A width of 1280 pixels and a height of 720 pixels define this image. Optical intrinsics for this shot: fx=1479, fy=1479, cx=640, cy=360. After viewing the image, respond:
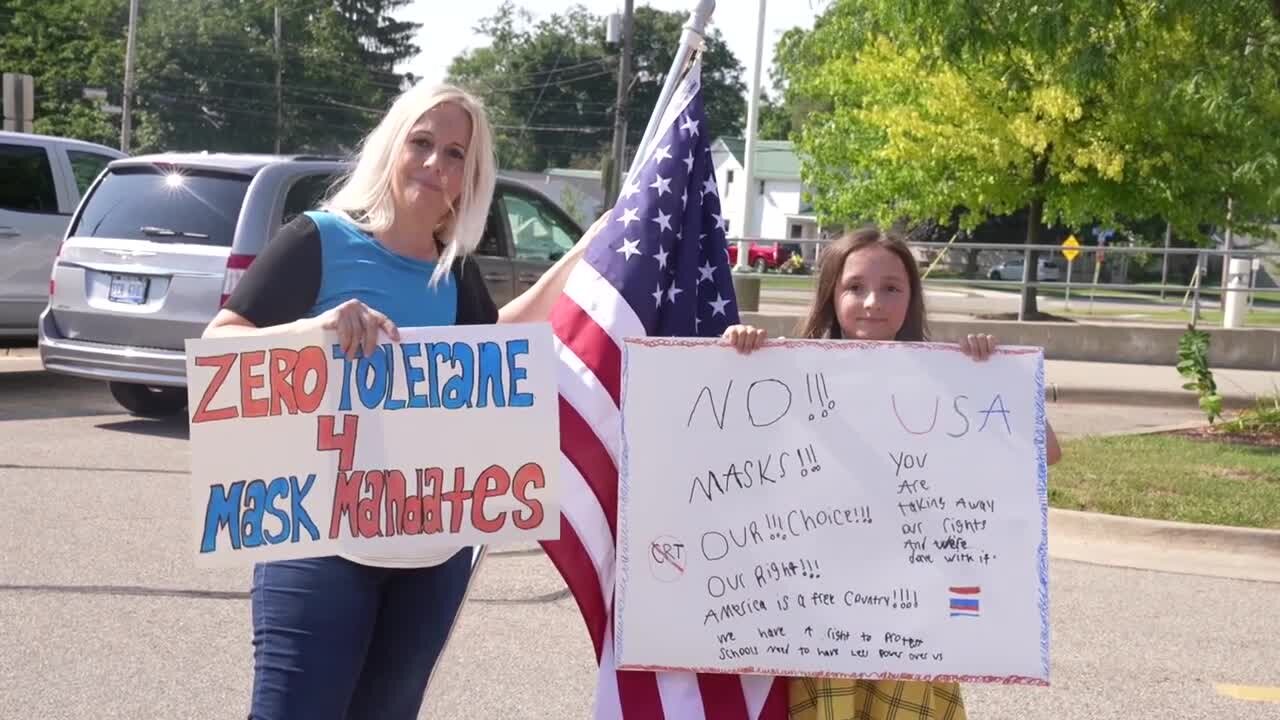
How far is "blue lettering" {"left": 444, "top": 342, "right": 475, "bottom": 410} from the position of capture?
3.04m

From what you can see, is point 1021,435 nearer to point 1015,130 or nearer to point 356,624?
point 356,624

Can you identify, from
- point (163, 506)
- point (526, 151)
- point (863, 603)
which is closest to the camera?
point (863, 603)

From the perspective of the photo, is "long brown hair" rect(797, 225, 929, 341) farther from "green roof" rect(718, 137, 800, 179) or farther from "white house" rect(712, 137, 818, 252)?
"green roof" rect(718, 137, 800, 179)

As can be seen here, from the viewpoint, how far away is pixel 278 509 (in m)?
2.91

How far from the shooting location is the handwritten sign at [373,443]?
288 cm

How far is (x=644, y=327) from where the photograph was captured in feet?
11.5

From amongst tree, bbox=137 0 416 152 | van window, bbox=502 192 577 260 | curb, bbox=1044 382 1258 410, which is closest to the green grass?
curb, bbox=1044 382 1258 410

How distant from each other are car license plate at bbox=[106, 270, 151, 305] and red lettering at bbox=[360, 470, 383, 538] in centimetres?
741

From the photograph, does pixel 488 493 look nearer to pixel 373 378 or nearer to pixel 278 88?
pixel 373 378

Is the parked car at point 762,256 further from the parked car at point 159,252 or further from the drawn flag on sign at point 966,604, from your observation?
the drawn flag on sign at point 966,604

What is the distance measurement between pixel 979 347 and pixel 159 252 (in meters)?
7.70

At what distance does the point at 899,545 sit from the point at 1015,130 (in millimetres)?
18466

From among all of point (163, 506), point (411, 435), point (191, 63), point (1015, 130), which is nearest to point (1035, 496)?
point (411, 435)

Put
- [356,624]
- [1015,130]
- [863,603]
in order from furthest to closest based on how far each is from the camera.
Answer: [1015,130] → [863,603] → [356,624]
